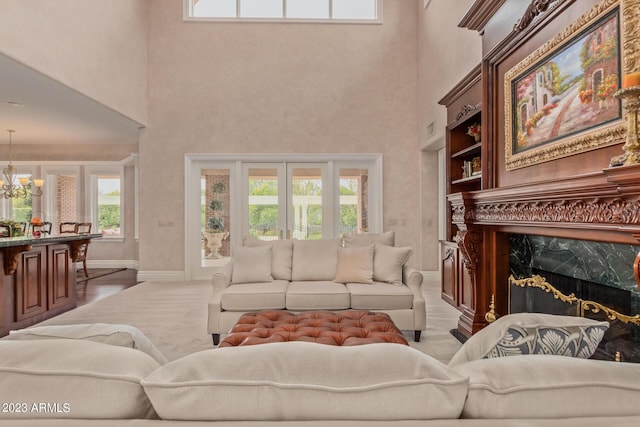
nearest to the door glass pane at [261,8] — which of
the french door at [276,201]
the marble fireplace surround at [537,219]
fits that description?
the french door at [276,201]

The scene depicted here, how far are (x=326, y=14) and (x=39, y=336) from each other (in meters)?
7.09

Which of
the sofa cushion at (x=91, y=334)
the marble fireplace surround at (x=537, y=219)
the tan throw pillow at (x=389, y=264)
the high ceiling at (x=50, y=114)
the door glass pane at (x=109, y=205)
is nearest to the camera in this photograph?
the sofa cushion at (x=91, y=334)

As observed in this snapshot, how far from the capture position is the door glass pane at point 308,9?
6.91 m

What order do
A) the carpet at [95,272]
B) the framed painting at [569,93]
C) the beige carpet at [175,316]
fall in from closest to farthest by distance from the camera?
the framed painting at [569,93] < the beige carpet at [175,316] < the carpet at [95,272]

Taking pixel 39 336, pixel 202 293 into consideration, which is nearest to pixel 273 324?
pixel 39 336

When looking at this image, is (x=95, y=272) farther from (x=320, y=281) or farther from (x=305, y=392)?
(x=305, y=392)

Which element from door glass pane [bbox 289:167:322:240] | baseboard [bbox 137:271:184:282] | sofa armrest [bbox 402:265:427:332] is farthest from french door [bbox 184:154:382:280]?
sofa armrest [bbox 402:265:427:332]

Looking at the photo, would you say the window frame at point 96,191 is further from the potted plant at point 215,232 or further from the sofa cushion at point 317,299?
the sofa cushion at point 317,299

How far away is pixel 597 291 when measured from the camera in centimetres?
225

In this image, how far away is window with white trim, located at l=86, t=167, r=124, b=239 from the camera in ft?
29.0

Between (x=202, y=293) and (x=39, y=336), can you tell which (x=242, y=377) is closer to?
(x=39, y=336)

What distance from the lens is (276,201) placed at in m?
7.06

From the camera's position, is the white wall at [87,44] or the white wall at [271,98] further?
the white wall at [271,98]

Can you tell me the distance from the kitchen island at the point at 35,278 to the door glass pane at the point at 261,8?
4650 millimetres
